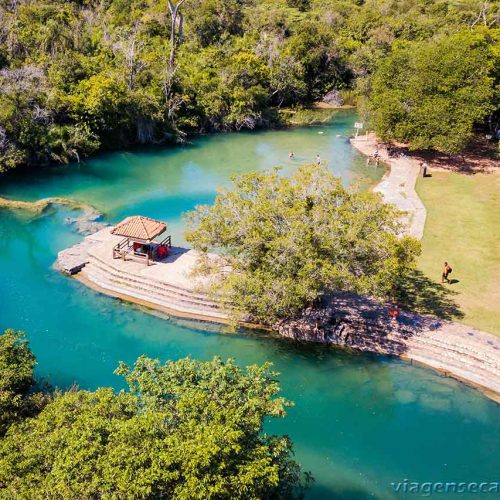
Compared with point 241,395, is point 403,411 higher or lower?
lower

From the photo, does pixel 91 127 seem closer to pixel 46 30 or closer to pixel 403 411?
pixel 46 30

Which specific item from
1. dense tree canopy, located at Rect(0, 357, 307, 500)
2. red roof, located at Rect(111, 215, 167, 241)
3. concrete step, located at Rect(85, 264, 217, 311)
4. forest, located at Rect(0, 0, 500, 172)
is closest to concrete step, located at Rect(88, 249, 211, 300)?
concrete step, located at Rect(85, 264, 217, 311)

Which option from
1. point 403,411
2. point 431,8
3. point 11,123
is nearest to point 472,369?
point 403,411

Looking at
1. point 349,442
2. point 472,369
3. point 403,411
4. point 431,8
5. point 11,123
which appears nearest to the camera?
point 349,442

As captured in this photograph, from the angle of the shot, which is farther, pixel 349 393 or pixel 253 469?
pixel 349 393

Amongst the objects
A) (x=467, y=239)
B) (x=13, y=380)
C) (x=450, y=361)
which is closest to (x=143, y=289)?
(x=13, y=380)

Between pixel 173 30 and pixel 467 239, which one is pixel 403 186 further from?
pixel 173 30
